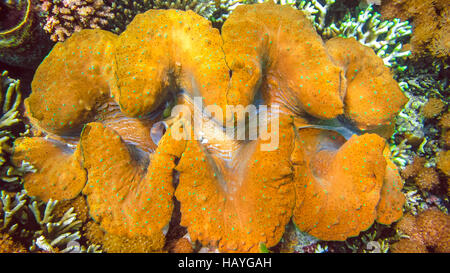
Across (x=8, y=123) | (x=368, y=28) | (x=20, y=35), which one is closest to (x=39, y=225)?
(x=8, y=123)

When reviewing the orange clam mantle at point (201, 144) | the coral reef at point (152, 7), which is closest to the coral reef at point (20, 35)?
the orange clam mantle at point (201, 144)

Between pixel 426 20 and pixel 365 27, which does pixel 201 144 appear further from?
pixel 426 20

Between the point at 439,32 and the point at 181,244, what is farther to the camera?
the point at 439,32

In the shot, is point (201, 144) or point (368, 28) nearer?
point (201, 144)

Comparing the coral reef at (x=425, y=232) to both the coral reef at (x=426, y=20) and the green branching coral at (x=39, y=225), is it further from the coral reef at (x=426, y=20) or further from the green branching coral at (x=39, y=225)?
the green branching coral at (x=39, y=225)

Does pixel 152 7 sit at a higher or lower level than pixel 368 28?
higher

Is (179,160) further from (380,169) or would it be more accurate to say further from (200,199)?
(380,169)

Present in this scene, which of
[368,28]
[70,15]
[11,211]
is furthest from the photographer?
[368,28]
